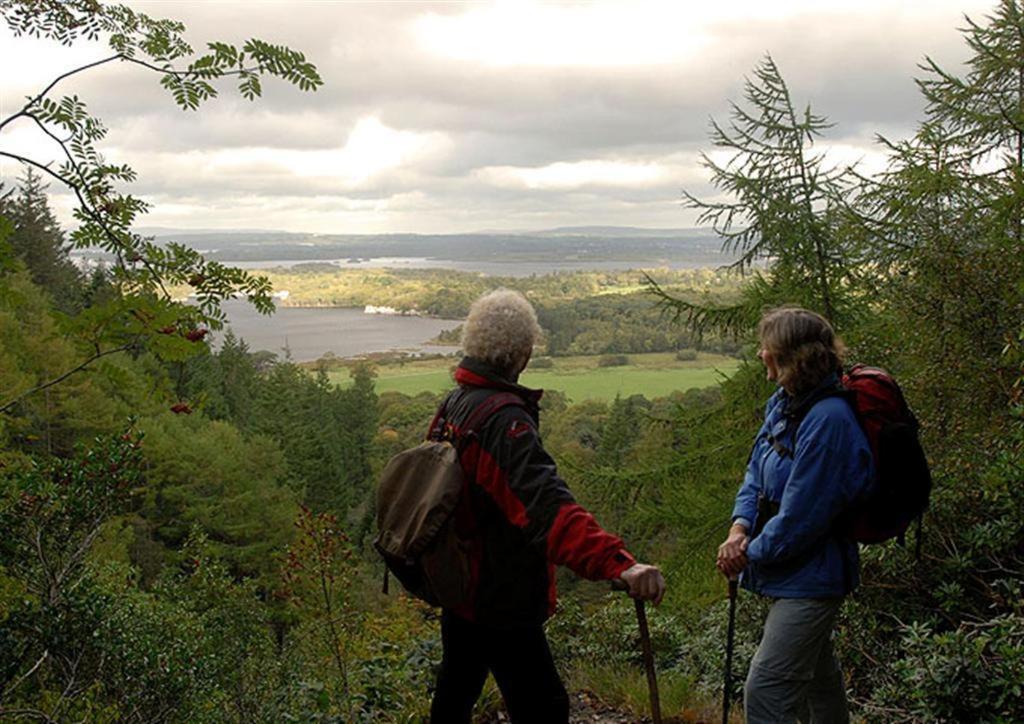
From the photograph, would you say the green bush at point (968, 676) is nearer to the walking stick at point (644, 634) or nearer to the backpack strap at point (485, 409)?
the walking stick at point (644, 634)

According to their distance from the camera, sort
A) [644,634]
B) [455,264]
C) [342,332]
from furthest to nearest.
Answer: [455,264]
[342,332]
[644,634]

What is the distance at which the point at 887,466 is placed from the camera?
2.33 metres

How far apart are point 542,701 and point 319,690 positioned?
6.72 feet

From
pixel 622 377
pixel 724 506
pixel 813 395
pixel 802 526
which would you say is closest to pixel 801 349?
pixel 813 395

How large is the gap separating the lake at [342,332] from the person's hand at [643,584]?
229 ft

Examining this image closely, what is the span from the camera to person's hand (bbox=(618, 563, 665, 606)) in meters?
2.12

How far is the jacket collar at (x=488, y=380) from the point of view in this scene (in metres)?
2.45

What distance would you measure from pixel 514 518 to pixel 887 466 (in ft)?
3.69

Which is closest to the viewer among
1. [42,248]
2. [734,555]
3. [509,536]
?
[509,536]

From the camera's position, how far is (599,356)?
2157 inches

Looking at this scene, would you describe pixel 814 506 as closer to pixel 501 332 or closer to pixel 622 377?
pixel 501 332

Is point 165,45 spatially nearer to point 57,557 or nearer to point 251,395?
point 57,557

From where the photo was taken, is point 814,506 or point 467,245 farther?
point 467,245

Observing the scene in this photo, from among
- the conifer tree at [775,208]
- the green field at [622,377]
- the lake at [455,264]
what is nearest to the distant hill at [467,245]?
the lake at [455,264]
